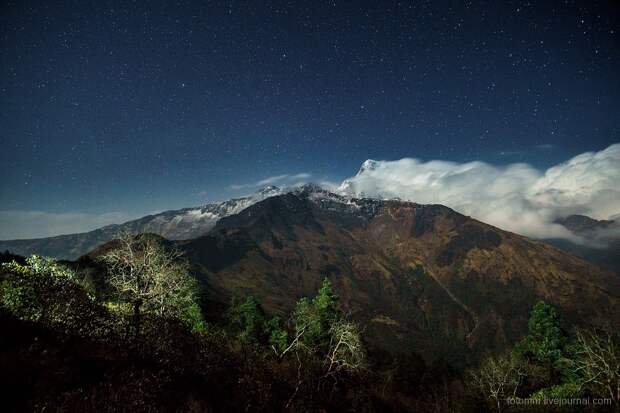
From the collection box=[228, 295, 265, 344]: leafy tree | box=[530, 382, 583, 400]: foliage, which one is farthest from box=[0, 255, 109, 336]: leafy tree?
box=[228, 295, 265, 344]: leafy tree

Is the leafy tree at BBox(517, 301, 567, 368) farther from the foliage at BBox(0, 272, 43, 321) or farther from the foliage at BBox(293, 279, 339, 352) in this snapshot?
the foliage at BBox(0, 272, 43, 321)

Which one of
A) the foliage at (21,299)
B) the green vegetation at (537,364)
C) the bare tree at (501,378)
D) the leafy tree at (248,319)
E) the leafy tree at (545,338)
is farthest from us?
the leafy tree at (248,319)

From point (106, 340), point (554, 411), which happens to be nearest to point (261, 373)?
point (106, 340)

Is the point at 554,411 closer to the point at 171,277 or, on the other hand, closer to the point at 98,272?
the point at 171,277

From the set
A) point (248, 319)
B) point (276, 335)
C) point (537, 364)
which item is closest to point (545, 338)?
point (537, 364)

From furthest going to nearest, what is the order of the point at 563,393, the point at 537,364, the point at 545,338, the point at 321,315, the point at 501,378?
the point at 321,315 → the point at 537,364 → the point at 545,338 → the point at 501,378 → the point at 563,393

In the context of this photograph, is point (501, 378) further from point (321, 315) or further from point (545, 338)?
point (321, 315)

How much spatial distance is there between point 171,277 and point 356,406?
21.1 meters

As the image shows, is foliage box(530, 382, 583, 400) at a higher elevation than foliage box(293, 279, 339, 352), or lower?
lower

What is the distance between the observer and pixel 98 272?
94438 millimetres

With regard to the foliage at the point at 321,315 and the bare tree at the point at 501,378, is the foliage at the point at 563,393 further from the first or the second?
the foliage at the point at 321,315

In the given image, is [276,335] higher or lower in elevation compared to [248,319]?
lower

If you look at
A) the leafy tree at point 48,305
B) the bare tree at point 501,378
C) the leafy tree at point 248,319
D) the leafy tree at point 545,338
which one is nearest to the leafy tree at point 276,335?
the leafy tree at point 248,319

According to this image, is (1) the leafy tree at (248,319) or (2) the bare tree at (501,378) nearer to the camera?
(2) the bare tree at (501,378)
